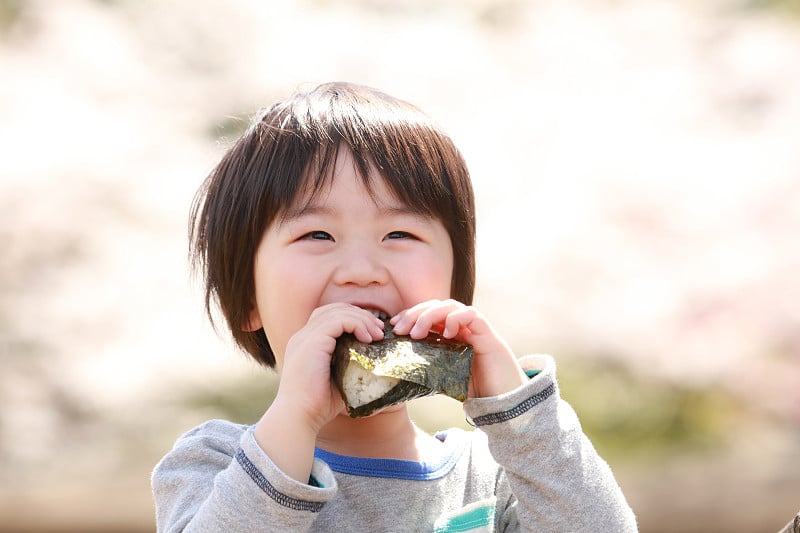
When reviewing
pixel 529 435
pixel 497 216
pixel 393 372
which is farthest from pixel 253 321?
pixel 497 216

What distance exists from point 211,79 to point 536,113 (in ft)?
9.12

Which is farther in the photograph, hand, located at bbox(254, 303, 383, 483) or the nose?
the nose

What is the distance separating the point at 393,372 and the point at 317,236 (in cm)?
38

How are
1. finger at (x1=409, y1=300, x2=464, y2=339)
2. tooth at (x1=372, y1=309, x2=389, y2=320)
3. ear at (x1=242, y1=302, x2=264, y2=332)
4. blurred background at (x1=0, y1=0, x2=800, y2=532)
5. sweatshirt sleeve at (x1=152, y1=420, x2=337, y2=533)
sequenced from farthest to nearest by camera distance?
1. blurred background at (x1=0, y1=0, x2=800, y2=532)
2. ear at (x1=242, y1=302, x2=264, y2=332)
3. tooth at (x1=372, y1=309, x2=389, y2=320)
4. finger at (x1=409, y1=300, x2=464, y2=339)
5. sweatshirt sleeve at (x1=152, y1=420, x2=337, y2=533)

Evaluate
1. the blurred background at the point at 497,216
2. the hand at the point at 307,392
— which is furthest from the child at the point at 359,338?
the blurred background at the point at 497,216

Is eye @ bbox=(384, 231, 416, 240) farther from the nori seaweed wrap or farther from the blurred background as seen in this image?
the blurred background

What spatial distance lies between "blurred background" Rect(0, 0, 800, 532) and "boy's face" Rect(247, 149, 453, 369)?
3.63m

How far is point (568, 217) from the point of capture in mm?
8398

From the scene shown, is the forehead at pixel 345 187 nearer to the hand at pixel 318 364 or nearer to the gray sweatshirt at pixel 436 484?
the hand at pixel 318 364

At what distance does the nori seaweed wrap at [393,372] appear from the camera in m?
1.91

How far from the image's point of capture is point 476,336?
2033 mm

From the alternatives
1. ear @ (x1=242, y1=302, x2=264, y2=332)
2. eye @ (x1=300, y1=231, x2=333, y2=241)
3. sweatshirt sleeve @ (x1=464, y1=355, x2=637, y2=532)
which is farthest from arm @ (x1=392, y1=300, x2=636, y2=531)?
ear @ (x1=242, y1=302, x2=264, y2=332)

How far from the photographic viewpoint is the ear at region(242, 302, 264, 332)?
2377 millimetres

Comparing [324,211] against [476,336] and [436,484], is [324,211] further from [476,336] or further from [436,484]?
[436,484]
